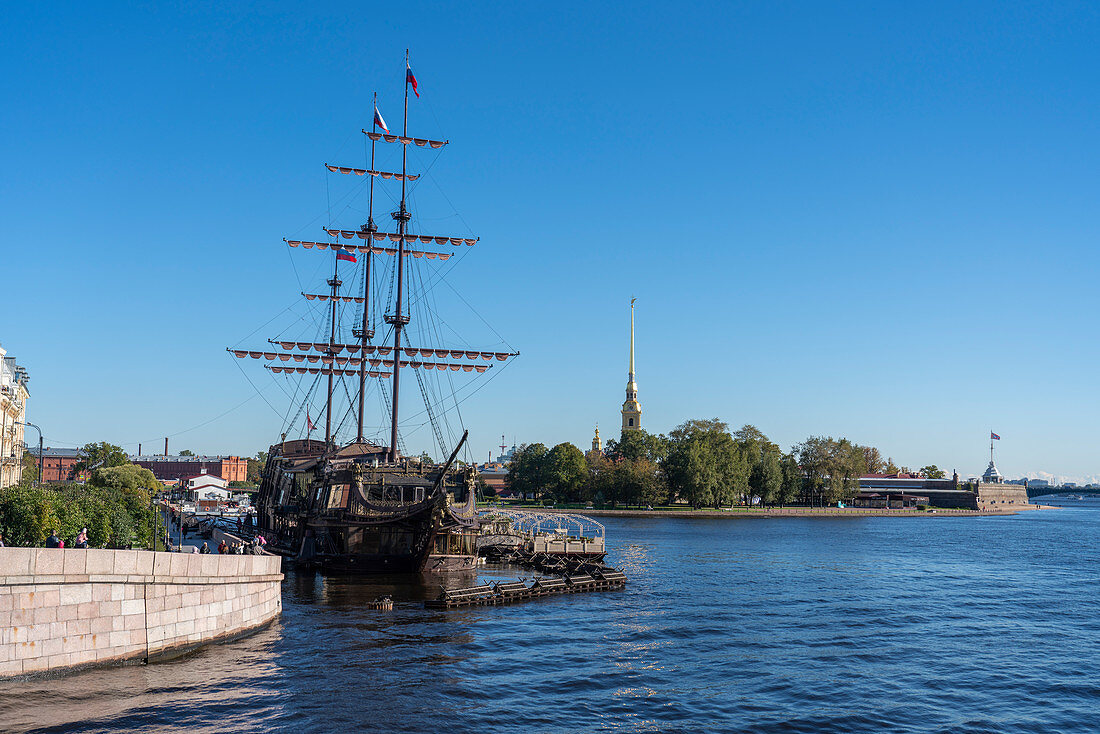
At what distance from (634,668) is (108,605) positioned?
50.2 ft

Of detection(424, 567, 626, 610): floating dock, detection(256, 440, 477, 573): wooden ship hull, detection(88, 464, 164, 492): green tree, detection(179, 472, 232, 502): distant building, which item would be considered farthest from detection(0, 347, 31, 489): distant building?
detection(179, 472, 232, 502): distant building

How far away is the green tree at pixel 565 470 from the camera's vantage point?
493ft

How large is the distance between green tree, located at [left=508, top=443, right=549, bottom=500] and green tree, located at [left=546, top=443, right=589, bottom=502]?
5.02 feet

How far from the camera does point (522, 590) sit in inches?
1569

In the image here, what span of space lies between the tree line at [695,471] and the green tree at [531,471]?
0.19 metres

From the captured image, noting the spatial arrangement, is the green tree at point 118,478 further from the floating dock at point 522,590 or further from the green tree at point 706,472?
the green tree at point 706,472

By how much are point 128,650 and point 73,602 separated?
2.54m

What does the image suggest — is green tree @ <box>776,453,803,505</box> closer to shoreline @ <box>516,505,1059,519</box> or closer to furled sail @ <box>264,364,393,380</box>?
shoreline @ <box>516,505,1059,519</box>

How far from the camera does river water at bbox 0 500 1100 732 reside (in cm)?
2017

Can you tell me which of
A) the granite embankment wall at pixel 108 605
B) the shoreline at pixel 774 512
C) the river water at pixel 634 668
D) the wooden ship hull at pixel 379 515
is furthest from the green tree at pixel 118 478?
the shoreline at pixel 774 512

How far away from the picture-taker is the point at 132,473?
2911 inches

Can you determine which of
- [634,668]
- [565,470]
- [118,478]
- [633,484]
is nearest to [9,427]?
[118,478]

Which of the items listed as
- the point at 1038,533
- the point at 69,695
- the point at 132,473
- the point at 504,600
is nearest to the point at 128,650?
the point at 69,695

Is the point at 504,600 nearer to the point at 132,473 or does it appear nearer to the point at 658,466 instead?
the point at 132,473
